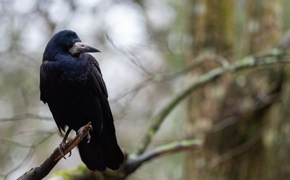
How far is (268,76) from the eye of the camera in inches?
178

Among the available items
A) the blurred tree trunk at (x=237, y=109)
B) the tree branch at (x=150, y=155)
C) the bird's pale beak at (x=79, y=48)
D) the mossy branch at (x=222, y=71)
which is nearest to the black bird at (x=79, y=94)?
the bird's pale beak at (x=79, y=48)

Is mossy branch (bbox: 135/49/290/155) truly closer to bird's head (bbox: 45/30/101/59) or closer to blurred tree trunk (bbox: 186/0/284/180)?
blurred tree trunk (bbox: 186/0/284/180)

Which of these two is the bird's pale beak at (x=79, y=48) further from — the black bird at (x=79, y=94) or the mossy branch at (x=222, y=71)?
the mossy branch at (x=222, y=71)

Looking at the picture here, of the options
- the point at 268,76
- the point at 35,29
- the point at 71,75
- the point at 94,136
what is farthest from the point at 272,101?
the point at 35,29

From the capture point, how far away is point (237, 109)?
14.6ft

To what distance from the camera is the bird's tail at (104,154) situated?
2977 mm

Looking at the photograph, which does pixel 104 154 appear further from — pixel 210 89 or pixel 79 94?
pixel 210 89

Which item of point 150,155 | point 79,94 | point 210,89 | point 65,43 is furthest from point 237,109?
point 65,43

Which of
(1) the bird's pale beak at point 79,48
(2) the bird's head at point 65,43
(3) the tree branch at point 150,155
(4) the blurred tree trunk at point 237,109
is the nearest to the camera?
(1) the bird's pale beak at point 79,48

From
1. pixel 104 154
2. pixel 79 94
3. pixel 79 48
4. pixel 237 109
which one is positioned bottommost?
pixel 237 109

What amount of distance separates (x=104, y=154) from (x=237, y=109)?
2.26m

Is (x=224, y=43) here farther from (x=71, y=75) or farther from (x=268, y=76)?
(x=71, y=75)

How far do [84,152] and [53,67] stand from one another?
2.95 ft

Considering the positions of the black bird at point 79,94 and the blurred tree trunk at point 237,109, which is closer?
the black bird at point 79,94
